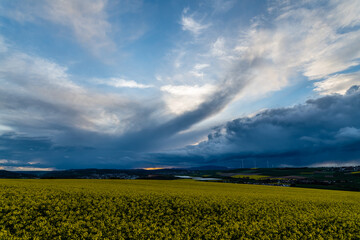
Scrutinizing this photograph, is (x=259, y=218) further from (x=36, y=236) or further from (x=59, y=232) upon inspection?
(x=36, y=236)

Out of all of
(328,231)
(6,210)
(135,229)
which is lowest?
(328,231)

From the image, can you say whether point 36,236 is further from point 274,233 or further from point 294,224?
point 294,224

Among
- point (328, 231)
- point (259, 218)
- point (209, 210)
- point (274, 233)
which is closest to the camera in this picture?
point (274, 233)

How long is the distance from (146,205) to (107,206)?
4.90 meters

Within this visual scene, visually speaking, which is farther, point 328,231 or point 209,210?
point 209,210

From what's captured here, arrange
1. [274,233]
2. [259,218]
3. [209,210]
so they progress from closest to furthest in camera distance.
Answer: [274,233] < [259,218] < [209,210]

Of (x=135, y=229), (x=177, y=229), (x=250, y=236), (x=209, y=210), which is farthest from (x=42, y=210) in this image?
(x=250, y=236)

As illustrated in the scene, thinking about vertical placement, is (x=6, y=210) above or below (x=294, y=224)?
above

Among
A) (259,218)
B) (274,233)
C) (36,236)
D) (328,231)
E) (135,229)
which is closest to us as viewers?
(36,236)

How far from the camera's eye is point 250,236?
1788cm

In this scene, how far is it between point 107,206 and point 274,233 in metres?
19.2

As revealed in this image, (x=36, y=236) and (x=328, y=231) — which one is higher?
(x=36, y=236)

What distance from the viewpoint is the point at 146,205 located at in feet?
81.8

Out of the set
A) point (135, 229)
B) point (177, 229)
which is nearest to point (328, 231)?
point (177, 229)
